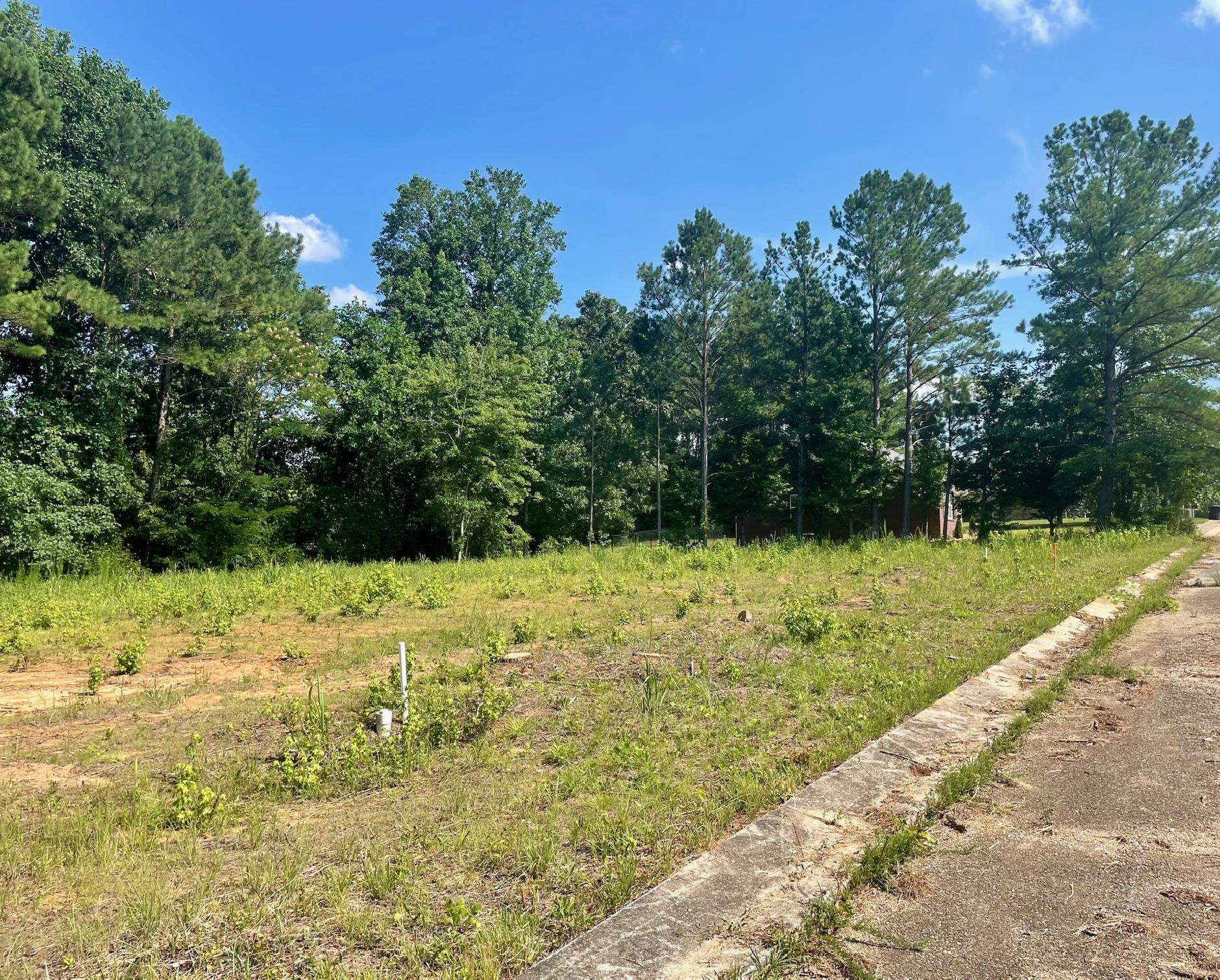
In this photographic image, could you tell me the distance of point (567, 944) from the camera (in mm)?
2096

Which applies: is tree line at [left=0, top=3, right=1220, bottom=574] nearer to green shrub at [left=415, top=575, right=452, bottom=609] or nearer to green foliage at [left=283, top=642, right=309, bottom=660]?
green shrub at [left=415, top=575, right=452, bottom=609]

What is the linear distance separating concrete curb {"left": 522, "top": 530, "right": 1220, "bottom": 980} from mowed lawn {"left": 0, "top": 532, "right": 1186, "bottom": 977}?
13cm

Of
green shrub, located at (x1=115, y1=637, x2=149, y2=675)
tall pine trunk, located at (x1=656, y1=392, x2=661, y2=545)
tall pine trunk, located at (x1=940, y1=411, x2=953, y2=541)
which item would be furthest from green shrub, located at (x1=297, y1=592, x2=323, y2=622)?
tall pine trunk, located at (x1=940, y1=411, x2=953, y2=541)

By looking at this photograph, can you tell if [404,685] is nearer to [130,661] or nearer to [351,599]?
[130,661]

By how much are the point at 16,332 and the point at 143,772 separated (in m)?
18.7

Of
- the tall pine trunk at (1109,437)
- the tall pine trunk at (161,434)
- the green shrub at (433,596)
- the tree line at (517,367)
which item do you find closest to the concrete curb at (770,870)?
the green shrub at (433,596)

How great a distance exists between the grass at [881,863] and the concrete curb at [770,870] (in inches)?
2.1

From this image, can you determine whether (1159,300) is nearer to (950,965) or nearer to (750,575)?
(750,575)

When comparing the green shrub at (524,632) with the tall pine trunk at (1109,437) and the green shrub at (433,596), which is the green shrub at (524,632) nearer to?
the green shrub at (433,596)

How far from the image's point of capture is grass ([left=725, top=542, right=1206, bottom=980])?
2.03 m

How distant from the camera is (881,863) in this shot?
100 inches

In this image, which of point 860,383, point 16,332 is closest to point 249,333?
point 16,332

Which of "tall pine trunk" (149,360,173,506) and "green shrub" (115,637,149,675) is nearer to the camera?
"green shrub" (115,637,149,675)

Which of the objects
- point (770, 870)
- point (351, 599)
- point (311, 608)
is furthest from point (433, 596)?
point (770, 870)
